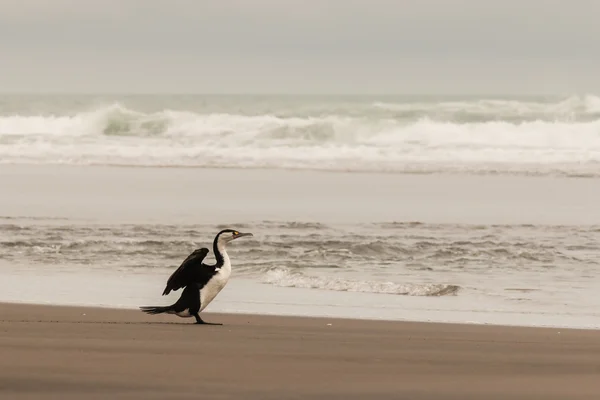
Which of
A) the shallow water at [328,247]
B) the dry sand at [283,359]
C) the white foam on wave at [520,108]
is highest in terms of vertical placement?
the dry sand at [283,359]

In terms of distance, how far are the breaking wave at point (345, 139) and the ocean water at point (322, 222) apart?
141 millimetres

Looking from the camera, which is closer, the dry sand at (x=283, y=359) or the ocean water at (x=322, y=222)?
the dry sand at (x=283, y=359)

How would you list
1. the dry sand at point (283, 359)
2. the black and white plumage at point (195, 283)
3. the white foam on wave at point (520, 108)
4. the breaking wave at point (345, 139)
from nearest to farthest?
the dry sand at point (283, 359) < the black and white plumage at point (195, 283) < the breaking wave at point (345, 139) < the white foam on wave at point (520, 108)

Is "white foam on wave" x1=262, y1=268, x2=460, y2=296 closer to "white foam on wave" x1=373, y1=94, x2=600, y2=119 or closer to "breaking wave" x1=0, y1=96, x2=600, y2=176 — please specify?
"breaking wave" x1=0, y1=96, x2=600, y2=176

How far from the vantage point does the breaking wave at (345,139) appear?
26.7m

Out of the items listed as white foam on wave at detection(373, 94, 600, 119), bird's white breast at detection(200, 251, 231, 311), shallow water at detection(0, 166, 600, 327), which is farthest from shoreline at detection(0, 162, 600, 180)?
white foam on wave at detection(373, 94, 600, 119)

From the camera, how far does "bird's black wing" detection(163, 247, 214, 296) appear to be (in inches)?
310

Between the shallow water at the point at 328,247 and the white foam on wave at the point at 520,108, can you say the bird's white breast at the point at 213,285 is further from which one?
the white foam on wave at the point at 520,108

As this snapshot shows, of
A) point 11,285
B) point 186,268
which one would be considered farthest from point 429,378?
point 11,285

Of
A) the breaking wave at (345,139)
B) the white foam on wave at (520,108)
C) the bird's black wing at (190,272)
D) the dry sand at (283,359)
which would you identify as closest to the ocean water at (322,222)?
the breaking wave at (345,139)

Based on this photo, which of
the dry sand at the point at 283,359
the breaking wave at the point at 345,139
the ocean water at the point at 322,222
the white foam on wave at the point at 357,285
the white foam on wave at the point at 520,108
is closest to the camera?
the dry sand at the point at 283,359

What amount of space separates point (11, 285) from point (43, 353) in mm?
3751

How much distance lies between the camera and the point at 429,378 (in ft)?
18.3

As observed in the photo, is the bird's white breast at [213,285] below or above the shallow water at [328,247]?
above
